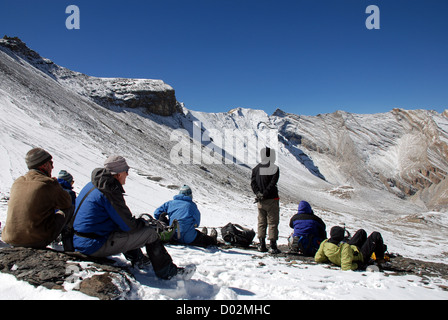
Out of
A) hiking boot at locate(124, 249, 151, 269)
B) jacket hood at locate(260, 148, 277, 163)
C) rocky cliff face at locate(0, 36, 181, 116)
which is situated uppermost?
rocky cliff face at locate(0, 36, 181, 116)

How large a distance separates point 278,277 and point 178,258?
5.61ft

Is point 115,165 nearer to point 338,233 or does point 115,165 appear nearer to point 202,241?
point 202,241

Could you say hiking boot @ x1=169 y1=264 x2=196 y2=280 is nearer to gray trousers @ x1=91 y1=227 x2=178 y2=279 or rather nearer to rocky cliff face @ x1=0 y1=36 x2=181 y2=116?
gray trousers @ x1=91 y1=227 x2=178 y2=279

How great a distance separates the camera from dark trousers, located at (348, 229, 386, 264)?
5574mm

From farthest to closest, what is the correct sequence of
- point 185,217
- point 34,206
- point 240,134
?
point 240,134
point 185,217
point 34,206

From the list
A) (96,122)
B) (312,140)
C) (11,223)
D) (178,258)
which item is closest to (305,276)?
(178,258)

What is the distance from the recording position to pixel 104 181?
11.6 feet

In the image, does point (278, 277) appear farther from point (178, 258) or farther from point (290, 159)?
point (290, 159)

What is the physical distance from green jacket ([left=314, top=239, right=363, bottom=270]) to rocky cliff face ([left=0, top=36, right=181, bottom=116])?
3603 cm

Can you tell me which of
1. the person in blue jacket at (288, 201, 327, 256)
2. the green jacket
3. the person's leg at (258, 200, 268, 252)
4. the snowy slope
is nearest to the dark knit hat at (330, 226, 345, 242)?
the green jacket

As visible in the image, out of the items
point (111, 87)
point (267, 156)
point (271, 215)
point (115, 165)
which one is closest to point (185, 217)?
point (271, 215)

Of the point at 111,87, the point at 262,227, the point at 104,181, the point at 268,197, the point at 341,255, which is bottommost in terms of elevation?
the point at 341,255

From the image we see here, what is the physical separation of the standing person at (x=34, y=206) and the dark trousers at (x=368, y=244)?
5.05 m

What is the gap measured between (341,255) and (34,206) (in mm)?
4961
